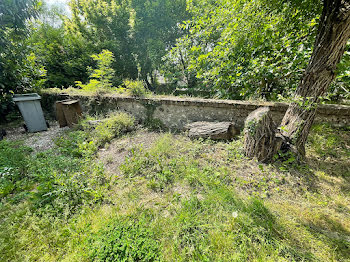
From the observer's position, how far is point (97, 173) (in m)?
2.35

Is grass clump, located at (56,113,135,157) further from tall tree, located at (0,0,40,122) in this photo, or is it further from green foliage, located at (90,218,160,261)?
tall tree, located at (0,0,40,122)

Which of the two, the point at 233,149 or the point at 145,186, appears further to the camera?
the point at 233,149

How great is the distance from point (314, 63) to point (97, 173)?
4099 mm

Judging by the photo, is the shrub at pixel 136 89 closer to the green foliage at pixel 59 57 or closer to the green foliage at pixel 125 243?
the green foliage at pixel 125 243

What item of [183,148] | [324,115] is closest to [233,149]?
[183,148]

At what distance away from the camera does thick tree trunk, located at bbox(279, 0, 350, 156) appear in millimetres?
1934

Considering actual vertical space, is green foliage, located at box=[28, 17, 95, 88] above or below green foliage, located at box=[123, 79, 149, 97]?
above

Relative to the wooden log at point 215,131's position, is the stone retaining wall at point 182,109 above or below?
above

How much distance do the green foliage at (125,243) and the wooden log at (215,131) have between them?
239 cm

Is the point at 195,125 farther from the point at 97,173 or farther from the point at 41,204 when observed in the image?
the point at 41,204

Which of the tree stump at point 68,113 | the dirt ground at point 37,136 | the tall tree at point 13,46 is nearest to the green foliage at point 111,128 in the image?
the dirt ground at point 37,136

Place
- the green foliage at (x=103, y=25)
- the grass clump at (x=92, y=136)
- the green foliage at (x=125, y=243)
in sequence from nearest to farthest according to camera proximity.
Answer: the green foliage at (x=125, y=243) → the grass clump at (x=92, y=136) → the green foliage at (x=103, y=25)

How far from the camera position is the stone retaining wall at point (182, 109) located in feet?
9.78

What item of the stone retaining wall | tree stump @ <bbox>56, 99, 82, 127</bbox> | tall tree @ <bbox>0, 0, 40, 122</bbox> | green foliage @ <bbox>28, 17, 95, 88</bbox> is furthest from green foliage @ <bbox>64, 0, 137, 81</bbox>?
tree stump @ <bbox>56, 99, 82, 127</bbox>
